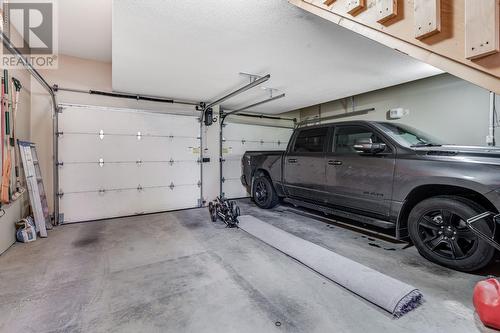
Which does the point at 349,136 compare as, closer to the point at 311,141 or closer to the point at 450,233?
the point at 311,141

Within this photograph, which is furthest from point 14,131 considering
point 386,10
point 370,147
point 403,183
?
point 403,183

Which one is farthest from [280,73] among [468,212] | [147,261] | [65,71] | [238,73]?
[65,71]

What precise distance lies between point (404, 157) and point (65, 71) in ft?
19.2

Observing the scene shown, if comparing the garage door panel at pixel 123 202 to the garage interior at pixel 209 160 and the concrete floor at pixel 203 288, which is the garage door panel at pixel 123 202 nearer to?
the garage interior at pixel 209 160

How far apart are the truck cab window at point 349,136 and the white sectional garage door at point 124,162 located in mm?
3342

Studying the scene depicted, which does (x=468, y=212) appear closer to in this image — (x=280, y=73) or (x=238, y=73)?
(x=280, y=73)

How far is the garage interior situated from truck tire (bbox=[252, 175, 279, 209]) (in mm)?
219

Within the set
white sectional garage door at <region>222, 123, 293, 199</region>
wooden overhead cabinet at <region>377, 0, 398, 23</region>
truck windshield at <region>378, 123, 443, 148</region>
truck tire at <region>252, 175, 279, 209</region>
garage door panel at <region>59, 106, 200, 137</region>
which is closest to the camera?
wooden overhead cabinet at <region>377, 0, 398, 23</region>

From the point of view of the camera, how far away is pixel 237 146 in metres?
6.52

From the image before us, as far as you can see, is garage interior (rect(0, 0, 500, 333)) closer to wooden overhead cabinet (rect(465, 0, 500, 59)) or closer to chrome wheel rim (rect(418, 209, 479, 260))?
wooden overhead cabinet (rect(465, 0, 500, 59))

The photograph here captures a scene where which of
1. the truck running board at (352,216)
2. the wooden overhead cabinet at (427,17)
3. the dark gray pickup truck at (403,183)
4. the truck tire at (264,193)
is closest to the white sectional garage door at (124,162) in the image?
the truck tire at (264,193)

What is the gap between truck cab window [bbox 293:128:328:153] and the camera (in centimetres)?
396

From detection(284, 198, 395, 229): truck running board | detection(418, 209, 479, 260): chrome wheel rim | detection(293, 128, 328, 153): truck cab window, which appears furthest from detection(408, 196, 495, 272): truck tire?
detection(293, 128, 328, 153): truck cab window

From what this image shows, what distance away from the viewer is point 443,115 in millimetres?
4391
